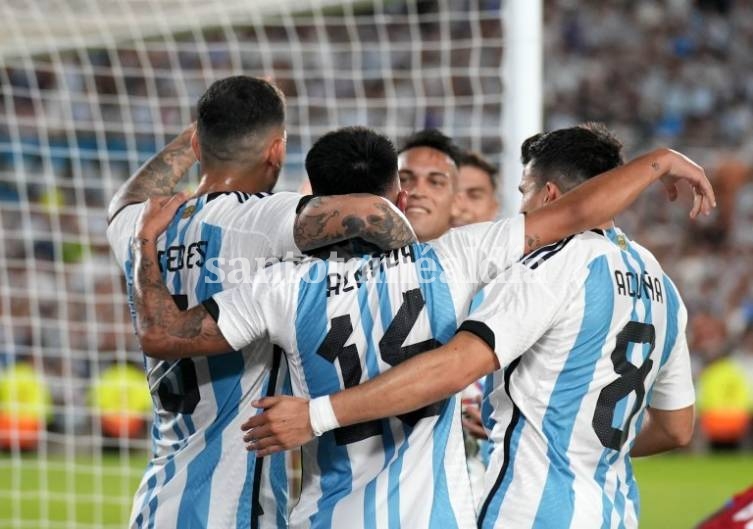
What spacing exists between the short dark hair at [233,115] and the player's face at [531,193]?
2.51 feet

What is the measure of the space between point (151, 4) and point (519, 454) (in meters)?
4.06

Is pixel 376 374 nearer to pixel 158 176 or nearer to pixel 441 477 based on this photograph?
pixel 441 477

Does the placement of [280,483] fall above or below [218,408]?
below

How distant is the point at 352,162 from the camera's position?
9.43ft

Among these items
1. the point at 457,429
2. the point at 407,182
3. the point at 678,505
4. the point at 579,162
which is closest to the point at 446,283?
the point at 457,429

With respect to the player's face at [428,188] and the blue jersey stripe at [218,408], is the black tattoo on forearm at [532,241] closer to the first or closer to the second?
the blue jersey stripe at [218,408]

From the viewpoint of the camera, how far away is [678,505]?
9078 mm

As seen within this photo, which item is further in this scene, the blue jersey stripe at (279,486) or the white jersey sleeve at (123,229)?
the white jersey sleeve at (123,229)

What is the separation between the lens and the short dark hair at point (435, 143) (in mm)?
4516

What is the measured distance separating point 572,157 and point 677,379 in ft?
2.44

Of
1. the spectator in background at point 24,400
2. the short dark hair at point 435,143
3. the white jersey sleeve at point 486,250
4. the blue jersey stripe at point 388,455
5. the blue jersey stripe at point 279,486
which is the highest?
the short dark hair at point 435,143

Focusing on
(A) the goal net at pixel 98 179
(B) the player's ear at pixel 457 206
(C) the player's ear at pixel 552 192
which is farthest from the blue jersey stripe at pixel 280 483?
(A) the goal net at pixel 98 179

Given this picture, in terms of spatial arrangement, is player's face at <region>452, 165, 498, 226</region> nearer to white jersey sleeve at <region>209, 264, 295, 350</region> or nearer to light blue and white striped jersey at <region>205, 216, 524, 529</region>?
light blue and white striped jersey at <region>205, 216, 524, 529</region>

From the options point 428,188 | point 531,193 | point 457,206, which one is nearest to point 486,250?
point 531,193
